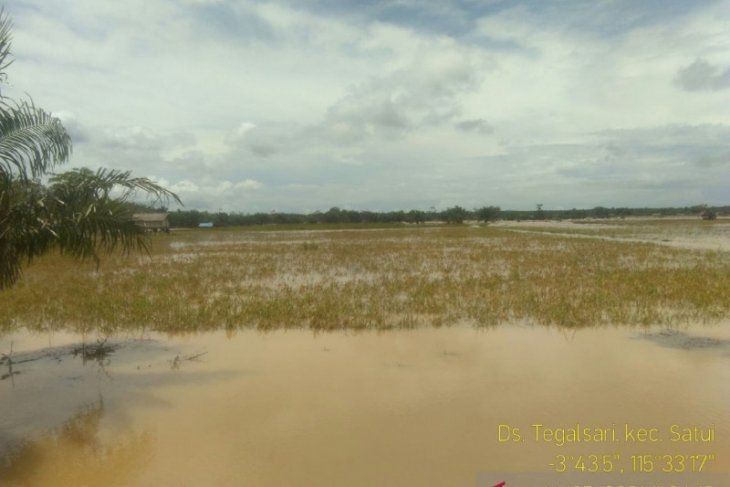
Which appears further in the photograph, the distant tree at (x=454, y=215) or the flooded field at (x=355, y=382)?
the distant tree at (x=454, y=215)

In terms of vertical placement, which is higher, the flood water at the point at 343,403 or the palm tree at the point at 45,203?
the palm tree at the point at 45,203

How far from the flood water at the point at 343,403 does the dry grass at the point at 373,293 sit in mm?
931

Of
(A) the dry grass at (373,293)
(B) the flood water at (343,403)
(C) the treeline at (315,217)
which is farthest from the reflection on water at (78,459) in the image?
(C) the treeline at (315,217)

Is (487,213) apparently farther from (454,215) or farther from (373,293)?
(373,293)

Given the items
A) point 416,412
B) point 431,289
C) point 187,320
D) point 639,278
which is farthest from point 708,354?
point 187,320

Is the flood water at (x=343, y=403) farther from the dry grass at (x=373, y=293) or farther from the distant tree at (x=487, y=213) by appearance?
the distant tree at (x=487, y=213)

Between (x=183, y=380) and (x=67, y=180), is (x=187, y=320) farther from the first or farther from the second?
(x=67, y=180)

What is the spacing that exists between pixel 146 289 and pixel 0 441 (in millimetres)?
8122

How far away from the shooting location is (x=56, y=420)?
4723 millimetres

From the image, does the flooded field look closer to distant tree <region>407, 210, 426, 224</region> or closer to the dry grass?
the dry grass

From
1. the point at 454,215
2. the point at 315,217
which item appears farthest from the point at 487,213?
the point at 315,217

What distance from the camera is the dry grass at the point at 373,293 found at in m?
8.34

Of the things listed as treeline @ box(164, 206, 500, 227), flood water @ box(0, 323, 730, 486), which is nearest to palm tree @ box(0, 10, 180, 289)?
flood water @ box(0, 323, 730, 486)

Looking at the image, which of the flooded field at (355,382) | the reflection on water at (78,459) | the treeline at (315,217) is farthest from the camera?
the treeline at (315,217)
